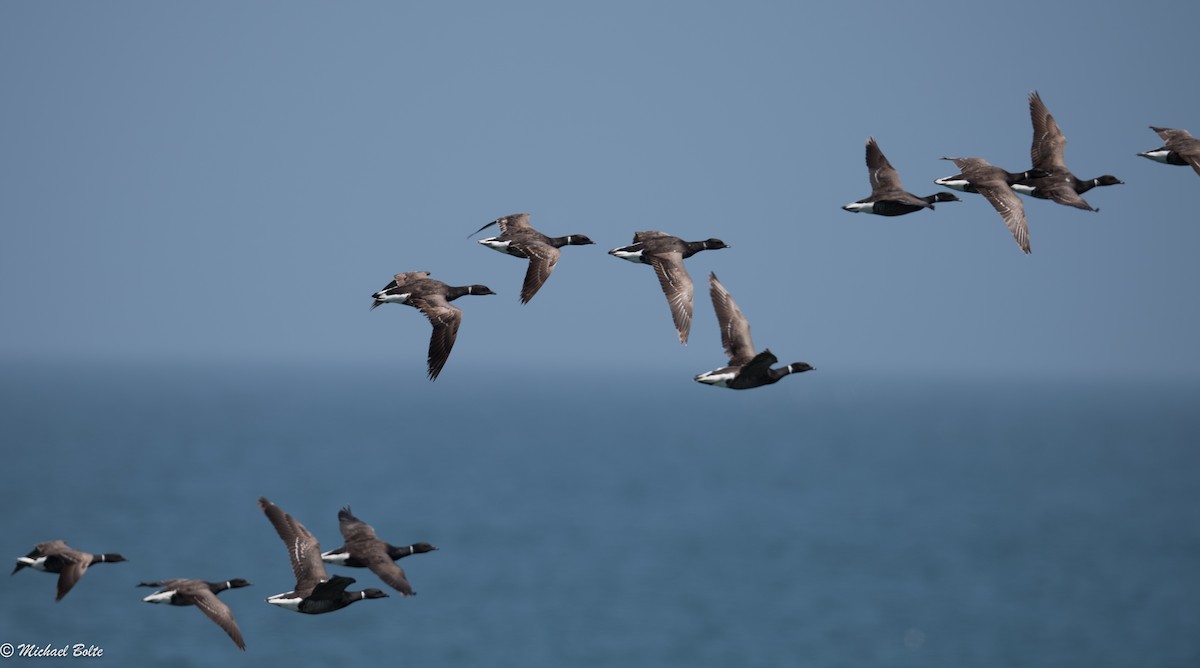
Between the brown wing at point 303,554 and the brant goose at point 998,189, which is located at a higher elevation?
the brant goose at point 998,189

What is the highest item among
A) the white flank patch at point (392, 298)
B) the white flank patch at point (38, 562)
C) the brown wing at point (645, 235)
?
the brown wing at point (645, 235)

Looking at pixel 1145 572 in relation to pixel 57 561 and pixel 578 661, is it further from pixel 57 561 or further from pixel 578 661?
pixel 57 561

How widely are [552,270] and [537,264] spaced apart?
1.21 feet

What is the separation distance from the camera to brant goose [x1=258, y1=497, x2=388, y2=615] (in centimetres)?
2792

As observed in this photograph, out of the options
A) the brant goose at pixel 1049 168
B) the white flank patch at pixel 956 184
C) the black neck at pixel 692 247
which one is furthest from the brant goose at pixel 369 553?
the brant goose at pixel 1049 168

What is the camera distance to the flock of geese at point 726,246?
29.7 m

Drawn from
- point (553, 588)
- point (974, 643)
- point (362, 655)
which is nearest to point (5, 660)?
point (362, 655)

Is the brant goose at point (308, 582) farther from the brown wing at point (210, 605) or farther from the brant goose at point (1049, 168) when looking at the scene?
the brant goose at point (1049, 168)

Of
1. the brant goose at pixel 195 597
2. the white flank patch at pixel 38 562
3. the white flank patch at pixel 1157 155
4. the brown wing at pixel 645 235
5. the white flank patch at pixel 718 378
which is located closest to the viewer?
the brant goose at pixel 195 597

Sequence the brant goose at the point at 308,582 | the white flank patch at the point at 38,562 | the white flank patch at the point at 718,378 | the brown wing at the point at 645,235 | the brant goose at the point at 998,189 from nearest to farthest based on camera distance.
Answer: the brant goose at the point at 308,582 → the white flank patch at the point at 38,562 → the brant goose at the point at 998,189 → the white flank patch at the point at 718,378 → the brown wing at the point at 645,235

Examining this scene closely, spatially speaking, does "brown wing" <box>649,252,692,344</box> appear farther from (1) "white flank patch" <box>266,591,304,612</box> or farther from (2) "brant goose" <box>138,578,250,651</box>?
(2) "brant goose" <box>138,578,250,651</box>

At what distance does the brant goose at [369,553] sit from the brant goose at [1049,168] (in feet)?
47.9

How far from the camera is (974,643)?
123m

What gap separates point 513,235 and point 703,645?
A: 90002 millimetres
